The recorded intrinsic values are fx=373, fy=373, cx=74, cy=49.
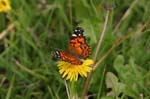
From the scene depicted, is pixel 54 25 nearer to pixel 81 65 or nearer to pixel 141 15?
pixel 141 15

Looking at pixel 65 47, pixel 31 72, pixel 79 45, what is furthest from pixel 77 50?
pixel 31 72

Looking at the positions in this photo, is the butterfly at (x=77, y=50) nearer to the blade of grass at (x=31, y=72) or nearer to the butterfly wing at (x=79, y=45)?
the butterfly wing at (x=79, y=45)

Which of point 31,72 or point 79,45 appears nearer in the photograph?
point 79,45

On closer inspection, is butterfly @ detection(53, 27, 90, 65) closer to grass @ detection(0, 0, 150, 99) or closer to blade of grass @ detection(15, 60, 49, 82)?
grass @ detection(0, 0, 150, 99)

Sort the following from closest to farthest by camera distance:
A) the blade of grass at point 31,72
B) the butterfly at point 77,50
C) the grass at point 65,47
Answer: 1. the butterfly at point 77,50
2. the grass at point 65,47
3. the blade of grass at point 31,72

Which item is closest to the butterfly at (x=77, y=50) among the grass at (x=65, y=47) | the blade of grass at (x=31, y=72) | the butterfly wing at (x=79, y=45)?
the butterfly wing at (x=79, y=45)

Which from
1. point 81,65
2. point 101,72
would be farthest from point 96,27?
point 81,65

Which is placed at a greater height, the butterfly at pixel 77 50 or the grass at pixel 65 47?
the grass at pixel 65 47

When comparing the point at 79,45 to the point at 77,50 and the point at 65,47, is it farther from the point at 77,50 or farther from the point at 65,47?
the point at 65,47
